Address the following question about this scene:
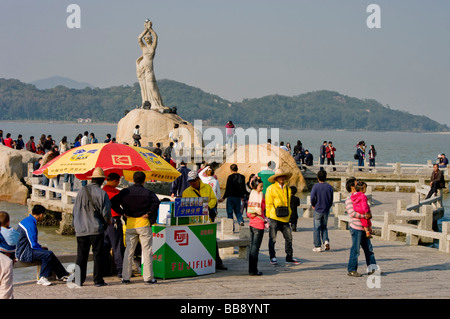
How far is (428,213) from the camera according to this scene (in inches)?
718

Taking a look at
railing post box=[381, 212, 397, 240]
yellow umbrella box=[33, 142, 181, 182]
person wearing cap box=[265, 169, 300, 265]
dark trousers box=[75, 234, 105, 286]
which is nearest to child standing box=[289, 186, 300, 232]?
railing post box=[381, 212, 397, 240]

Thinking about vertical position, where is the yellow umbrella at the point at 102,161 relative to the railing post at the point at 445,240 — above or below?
above

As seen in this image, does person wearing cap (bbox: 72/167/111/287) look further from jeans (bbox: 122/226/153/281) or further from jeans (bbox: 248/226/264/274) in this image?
jeans (bbox: 248/226/264/274)

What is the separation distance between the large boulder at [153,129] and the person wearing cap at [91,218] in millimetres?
26765

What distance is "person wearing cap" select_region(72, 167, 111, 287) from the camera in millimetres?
9797

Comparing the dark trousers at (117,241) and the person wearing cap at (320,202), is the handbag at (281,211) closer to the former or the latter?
the person wearing cap at (320,202)

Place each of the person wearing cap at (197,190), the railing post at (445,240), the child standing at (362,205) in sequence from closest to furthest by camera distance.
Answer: the child standing at (362,205), the person wearing cap at (197,190), the railing post at (445,240)

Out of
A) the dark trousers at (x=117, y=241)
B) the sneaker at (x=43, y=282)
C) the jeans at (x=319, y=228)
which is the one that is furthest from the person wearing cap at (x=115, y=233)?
the jeans at (x=319, y=228)

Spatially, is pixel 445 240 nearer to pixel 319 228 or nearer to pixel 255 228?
pixel 319 228

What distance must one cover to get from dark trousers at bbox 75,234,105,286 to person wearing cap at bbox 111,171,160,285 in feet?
1.32

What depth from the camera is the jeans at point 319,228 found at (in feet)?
47.4
